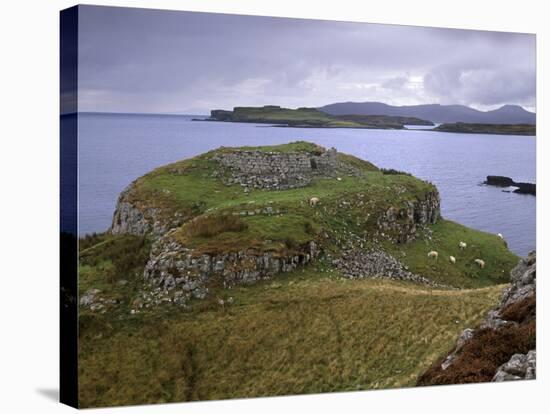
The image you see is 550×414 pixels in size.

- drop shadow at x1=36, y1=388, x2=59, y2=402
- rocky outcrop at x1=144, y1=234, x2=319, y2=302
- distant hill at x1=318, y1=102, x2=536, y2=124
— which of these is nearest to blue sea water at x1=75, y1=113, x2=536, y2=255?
distant hill at x1=318, y1=102, x2=536, y2=124

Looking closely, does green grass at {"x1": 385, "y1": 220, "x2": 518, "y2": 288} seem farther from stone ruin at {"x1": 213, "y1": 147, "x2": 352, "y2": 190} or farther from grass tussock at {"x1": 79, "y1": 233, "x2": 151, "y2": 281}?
grass tussock at {"x1": 79, "y1": 233, "x2": 151, "y2": 281}

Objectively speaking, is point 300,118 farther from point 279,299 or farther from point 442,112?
point 279,299

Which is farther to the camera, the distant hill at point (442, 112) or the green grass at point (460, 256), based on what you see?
the green grass at point (460, 256)

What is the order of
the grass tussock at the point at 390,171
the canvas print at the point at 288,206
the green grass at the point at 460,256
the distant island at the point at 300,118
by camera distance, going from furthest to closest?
the green grass at the point at 460,256 → the grass tussock at the point at 390,171 → the distant island at the point at 300,118 → the canvas print at the point at 288,206

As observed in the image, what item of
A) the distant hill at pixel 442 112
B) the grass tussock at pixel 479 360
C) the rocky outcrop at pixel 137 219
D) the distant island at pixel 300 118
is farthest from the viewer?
the distant hill at pixel 442 112

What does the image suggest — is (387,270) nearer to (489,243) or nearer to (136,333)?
(489,243)

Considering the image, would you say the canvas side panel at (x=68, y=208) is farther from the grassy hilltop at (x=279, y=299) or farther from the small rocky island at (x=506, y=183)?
the small rocky island at (x=506, y=183)

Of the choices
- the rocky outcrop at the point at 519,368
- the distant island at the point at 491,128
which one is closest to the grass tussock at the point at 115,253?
the distant island at the point at 491,128
